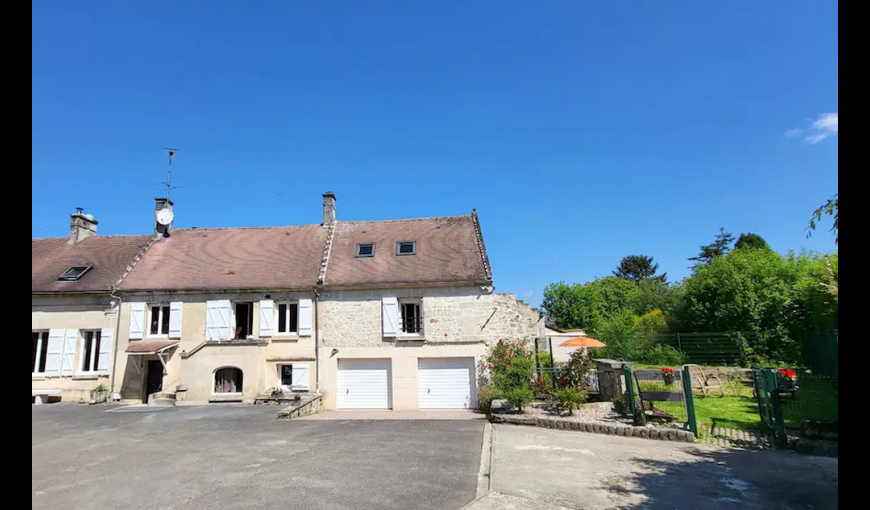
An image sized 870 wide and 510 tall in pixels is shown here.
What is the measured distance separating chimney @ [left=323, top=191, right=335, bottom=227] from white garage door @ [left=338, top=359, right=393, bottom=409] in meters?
A: 7.03

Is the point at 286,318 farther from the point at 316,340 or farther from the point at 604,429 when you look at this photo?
the point at 604,429

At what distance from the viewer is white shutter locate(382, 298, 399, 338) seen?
17359mm

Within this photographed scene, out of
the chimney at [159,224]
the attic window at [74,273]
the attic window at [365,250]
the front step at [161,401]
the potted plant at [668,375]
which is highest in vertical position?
A: the chimney at [159,224]

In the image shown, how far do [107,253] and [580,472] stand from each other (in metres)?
21.8

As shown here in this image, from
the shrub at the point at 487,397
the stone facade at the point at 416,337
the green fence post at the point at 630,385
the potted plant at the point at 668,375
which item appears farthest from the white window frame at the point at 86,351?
the potted plant at the point at 668,375

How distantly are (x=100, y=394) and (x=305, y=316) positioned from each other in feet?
27.5

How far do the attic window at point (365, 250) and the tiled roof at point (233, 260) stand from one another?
1563 millimetres

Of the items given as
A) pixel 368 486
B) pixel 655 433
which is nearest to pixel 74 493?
pixel 368 486

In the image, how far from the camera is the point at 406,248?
19.6 m

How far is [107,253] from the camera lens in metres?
20.6

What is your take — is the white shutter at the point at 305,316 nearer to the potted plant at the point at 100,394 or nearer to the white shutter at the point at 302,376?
the white shutter at the point at 302,376

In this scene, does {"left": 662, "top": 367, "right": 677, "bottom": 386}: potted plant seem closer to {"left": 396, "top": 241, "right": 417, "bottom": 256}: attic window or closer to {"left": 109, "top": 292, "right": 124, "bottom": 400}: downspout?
{"left": 396, "top": 241, "right": 417, "bottom": 256}: attic window

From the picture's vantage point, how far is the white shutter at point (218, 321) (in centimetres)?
1773
